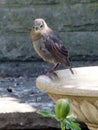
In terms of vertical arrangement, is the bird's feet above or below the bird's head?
below

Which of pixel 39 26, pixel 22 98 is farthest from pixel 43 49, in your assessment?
pixel 22 98

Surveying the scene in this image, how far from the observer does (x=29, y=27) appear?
19.1 feet

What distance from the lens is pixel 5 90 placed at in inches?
190

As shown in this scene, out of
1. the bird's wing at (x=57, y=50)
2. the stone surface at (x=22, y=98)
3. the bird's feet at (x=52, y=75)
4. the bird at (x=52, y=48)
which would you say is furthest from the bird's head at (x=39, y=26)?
the bird's feet at (x=52, y=75)

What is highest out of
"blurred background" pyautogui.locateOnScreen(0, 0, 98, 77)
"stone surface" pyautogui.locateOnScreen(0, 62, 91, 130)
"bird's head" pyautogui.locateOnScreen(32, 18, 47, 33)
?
"bird's head" pyautogui.locateOnScreen(32, 18, 47, 33)

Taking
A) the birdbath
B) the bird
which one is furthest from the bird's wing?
the birdbath

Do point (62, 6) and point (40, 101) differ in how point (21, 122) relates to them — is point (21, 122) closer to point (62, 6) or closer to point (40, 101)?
point (40, 101)

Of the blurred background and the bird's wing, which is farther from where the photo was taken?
the blurred background

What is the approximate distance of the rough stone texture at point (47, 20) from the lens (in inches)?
227

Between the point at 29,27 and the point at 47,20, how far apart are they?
204 millimetres

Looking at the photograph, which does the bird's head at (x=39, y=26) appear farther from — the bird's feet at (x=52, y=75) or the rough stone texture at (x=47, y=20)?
the rough stone texture at (x=47, y=20)

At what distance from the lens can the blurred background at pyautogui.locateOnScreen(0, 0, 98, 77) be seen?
5.77 metres

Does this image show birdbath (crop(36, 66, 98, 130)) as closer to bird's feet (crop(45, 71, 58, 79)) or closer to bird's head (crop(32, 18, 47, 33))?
bird's feet (crop(45, 71, 58, 79))

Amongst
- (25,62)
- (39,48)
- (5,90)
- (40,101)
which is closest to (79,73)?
(39,48)
